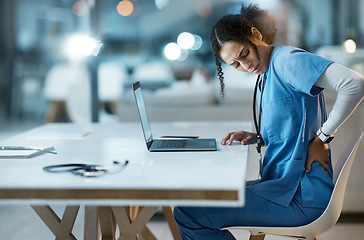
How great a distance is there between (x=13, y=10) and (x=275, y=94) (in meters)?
3.94

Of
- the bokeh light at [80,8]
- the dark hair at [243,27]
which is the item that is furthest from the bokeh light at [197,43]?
the dark hair at [243,27]

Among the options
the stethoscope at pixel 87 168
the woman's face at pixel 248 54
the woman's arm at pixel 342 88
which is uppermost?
the woman's face at pixel 248 54

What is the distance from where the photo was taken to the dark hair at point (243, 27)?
1.82m

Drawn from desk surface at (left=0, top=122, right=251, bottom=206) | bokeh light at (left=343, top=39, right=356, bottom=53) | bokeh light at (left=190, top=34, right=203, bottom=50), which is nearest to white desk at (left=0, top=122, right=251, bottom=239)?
desk surface at (left=0, top=122, right=251, bottom=206)

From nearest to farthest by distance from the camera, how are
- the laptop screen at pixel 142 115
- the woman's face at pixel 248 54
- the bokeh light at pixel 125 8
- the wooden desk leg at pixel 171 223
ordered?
the woman's face at pixel 248 54, the laptop screen at pixel 142 115, the wooden desk leg at pixel 171 223, the bokeh light at pixel 125 8

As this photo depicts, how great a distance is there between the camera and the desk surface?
4.12 ft

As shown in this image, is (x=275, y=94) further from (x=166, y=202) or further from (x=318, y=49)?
(x=318, y=49)

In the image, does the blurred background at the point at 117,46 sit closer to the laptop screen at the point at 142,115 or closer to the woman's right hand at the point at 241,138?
the laptop screen at the point at 142,115

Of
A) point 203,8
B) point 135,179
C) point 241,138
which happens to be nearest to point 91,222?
point 135,179

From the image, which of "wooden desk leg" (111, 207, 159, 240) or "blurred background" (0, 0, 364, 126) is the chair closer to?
"wooden desk leg" (111, 207, 159, 240)

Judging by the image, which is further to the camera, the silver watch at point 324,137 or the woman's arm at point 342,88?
the silver watch at point 324,137

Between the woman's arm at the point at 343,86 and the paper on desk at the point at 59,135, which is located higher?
the woman's arm at the point at 343,86

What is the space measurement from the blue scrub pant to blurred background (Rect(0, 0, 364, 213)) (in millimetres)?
3151

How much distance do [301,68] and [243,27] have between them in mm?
293
